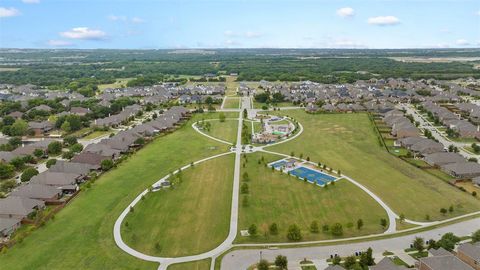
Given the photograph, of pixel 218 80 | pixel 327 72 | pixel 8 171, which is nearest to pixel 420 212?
pixel 8 171

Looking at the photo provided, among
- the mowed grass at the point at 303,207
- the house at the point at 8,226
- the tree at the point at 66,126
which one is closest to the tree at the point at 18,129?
the tree at the point at 66,126

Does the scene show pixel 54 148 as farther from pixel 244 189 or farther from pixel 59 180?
pixel 244 189

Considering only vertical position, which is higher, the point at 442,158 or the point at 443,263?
the point at 442,158

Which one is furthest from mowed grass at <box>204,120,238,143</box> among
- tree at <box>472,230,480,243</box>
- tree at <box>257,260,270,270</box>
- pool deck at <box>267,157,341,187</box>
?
tree at <box>472,230,480,243</box>

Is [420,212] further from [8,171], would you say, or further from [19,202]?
[8,171]

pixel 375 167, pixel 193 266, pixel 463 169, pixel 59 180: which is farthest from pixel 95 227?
pixel 463 169

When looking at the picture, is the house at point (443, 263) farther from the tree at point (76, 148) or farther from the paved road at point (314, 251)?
the tree at point (76, 148)

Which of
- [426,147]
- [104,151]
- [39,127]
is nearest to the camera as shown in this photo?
Answer: [426,147]
